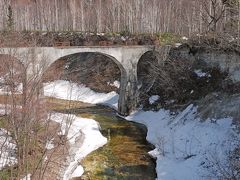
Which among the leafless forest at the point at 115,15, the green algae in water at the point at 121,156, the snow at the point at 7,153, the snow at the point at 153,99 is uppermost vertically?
the leafless forest at the point at 115,15

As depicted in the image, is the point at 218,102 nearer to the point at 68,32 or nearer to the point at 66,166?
the point at 66,166

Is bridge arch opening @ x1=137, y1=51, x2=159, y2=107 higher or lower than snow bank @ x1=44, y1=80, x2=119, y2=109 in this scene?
higher

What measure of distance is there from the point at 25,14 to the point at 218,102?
138 ft

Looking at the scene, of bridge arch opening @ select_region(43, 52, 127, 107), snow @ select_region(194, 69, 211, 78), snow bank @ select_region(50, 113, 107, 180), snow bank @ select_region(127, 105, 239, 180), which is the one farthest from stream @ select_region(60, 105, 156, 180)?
bridge arch opening @ select_region(43, 52, 127, 107)

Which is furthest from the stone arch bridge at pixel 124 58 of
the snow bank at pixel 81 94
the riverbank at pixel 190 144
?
the riverbank at pixel 190 144

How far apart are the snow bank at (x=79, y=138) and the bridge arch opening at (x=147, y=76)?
6757 mm

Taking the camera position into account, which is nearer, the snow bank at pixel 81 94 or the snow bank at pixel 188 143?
the snow bank at pixel 188 143

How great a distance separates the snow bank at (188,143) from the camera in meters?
21.1

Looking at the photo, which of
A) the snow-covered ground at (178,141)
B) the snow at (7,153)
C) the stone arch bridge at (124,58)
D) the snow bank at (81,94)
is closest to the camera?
the snow at (7,153)

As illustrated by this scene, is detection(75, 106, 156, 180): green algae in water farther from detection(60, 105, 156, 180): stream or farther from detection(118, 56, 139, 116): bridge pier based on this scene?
detection(118, 56, 139, 116): bridge pier

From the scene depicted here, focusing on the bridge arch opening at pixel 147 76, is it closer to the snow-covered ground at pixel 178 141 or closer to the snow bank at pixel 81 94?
the snow bank at pixel 81 94

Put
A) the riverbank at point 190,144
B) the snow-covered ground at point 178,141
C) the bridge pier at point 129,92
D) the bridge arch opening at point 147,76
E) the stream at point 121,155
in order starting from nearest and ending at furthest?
the riverbank at point 190,144 < the snow-covered ground at point 178,141 < the stream at point 121,155 < the bridge pier at point 129,92 < the bridge arch opening at point 147,76

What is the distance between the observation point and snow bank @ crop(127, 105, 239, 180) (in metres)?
21.1

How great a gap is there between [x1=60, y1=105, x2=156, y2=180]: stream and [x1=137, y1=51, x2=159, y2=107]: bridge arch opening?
Answer: 3925 millimetres
